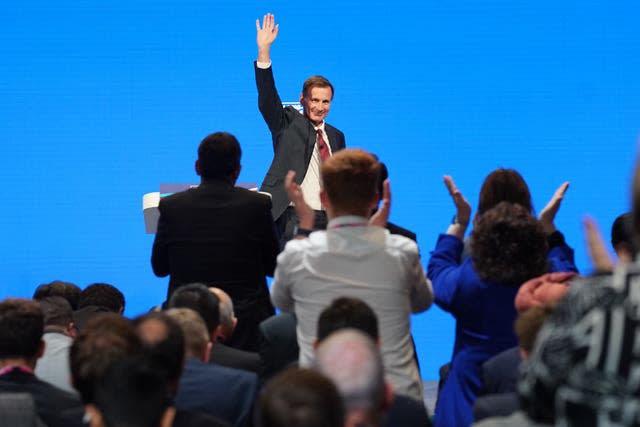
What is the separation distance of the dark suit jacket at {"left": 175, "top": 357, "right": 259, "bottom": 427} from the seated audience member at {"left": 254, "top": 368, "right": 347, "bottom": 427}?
35.6 inches

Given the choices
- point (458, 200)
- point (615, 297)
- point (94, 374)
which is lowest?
point (94, 374)

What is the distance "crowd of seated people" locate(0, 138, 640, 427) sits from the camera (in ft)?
4.35

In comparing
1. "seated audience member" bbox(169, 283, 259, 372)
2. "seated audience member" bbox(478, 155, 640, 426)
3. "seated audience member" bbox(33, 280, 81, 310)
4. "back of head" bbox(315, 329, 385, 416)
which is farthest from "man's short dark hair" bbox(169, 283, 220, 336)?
"seated audience member" bbox(478, 155, 640, 426)

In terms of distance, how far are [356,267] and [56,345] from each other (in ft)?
3.19

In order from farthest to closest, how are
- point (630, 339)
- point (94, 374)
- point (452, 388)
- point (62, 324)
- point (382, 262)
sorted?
point (62, 324) → point (452, 388) → point (382, 262) → point (94, 374) → point (630, 339)

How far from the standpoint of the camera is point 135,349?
1886mm

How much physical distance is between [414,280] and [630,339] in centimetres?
138

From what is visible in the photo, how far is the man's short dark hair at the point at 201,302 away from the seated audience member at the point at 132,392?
888mm

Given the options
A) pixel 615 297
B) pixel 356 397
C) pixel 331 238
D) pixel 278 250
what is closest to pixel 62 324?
pixel 278 250

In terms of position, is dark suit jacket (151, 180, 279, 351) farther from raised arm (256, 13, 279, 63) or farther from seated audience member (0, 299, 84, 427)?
raised arm (256, 13, 279, 63)

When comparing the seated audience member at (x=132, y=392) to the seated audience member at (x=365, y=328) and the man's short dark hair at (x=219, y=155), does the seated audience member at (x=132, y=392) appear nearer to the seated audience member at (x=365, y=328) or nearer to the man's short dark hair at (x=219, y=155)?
the seated audience member at (x=365, y=328)

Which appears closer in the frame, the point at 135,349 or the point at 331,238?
the point at 135,349

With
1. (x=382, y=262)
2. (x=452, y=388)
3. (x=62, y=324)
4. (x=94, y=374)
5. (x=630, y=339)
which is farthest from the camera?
(x=62, y=324)

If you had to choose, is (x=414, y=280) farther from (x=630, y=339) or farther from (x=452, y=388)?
(x=630, y=339)
